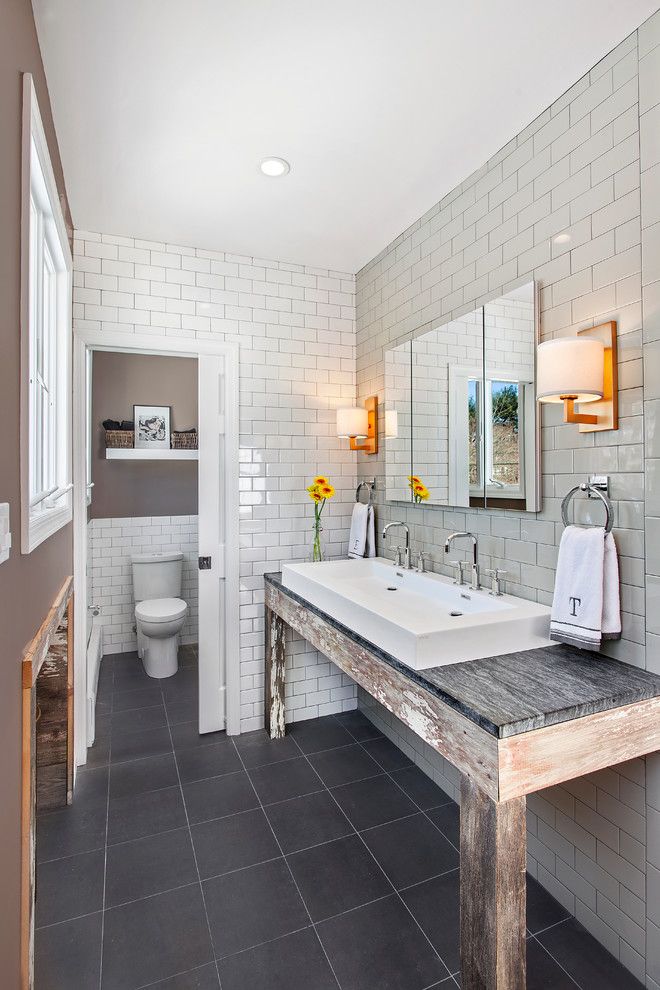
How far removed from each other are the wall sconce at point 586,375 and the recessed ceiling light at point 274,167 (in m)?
1.34

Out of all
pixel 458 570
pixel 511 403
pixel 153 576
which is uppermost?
pixel 511 403

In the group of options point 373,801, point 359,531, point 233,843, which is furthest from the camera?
point 359,531

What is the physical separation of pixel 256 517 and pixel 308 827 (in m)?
1.57

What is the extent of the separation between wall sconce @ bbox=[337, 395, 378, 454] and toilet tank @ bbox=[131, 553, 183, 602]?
190 cm

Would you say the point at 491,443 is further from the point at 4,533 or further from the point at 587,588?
the point at 4,533

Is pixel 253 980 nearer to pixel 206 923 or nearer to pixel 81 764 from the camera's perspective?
pixel 206 923

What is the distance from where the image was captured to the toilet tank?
4.20 meters

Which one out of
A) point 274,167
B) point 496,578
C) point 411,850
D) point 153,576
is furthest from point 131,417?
point 411,850

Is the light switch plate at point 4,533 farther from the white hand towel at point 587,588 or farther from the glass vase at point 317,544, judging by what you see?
the glass vase at point 317,544

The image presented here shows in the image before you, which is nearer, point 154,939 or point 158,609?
point 154,939

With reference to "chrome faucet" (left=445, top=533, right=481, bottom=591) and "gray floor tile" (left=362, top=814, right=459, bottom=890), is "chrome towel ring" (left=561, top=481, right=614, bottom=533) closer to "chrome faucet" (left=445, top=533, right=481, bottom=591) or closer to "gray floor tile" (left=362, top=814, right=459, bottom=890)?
"chrome faucet" (left=445, top=533, right=481, bottom=591)

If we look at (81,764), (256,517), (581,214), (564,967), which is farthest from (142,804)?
(581,214)

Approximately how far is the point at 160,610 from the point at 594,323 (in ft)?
10.8

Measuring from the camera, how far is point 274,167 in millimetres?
2238
